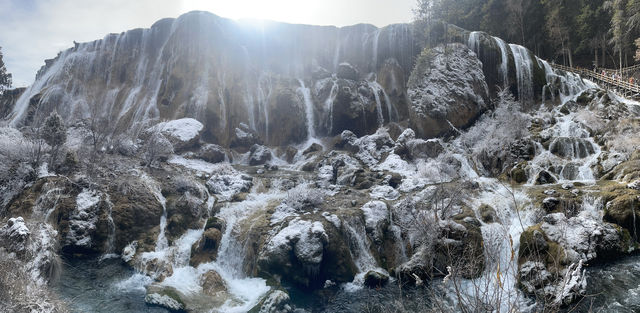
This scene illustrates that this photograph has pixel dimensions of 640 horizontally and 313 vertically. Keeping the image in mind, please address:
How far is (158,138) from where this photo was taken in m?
28.2

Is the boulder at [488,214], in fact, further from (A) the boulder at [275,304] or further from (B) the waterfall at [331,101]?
(B) the waterfall at [331,101]

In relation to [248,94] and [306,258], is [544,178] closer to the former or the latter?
[306,258]

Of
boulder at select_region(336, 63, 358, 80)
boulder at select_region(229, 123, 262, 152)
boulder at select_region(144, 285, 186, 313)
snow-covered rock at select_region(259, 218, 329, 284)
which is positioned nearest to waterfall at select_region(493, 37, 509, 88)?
boulder at select_region(336, 63, 358, 80)

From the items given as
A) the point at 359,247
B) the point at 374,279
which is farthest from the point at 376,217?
the point at 374,279

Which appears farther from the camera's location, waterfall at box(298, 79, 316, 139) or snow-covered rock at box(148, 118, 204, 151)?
waterfall at box(298, 79, 316, 139)

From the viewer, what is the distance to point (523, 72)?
3588cm

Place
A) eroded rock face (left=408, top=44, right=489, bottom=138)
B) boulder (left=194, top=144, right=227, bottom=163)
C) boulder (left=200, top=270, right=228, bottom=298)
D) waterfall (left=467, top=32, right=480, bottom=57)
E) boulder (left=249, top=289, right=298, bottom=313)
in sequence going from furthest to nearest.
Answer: waterfall (left=467, top=32, right=480, bottom=57)
eroded rock face (left=408, top=44, right=489, bottom=138)
boulder (left=194, top=144, right=227, bottom=163)
boulder (left=200, top=270, right=228, bottom=298)
boulder (left=249, top=289, right=298, bottom=313)

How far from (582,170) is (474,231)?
930 cm

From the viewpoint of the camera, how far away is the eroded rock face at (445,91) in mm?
33250

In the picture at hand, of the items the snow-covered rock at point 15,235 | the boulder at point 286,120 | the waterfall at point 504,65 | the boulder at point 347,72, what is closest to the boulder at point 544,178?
the waterfall at point 504,65

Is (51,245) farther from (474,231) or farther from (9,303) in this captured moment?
(474,231)

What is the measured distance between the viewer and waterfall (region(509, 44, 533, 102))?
115 ft

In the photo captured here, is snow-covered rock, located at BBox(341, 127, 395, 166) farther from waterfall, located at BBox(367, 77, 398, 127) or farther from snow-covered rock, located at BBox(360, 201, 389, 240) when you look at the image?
snow-covered rock, located at BBox(360, 201, 389, 240)

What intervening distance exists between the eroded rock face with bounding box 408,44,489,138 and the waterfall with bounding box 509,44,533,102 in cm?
327
